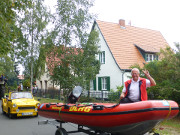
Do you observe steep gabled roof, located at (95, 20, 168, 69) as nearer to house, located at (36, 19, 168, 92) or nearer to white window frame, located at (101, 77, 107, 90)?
house, located at (36, 19, 168, 92)

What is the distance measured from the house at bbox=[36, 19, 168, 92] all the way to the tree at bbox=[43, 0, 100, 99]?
13.5 feet

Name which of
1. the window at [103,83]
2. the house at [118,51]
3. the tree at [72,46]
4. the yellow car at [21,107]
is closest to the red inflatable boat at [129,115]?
the yellow car at [21,107]

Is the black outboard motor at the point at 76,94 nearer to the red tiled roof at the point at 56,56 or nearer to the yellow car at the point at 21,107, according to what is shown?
the yellow car at the point at 21,107

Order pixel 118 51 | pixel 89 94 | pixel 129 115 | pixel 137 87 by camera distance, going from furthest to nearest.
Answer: pixel 118 51
pixel 89 94
pixel 137 87
pixel 129 115

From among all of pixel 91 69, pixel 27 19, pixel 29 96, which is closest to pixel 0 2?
pixel 29 96

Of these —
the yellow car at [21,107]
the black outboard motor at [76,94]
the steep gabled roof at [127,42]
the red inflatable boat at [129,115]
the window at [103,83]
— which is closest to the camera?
the red inflatable boat at [129,115]

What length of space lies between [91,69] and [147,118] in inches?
464

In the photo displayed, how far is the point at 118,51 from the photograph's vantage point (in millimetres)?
22531

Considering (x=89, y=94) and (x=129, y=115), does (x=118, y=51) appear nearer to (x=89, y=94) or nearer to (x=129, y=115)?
(x=89, y=94)

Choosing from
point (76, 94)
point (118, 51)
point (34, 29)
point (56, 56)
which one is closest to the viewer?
point (76, 94)

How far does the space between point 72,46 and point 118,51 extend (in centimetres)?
723

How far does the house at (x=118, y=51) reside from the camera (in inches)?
854

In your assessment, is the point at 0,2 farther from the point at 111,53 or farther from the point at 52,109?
the point at 111,53

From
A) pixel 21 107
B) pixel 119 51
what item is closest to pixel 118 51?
pixel 119 51
